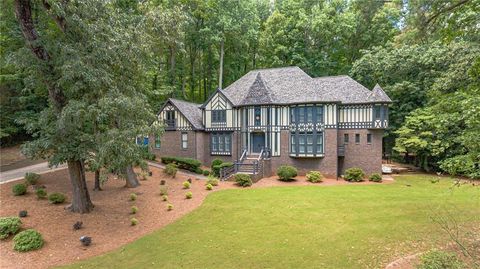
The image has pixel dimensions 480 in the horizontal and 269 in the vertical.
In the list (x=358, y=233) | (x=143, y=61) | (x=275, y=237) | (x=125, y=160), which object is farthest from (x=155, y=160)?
(x=358, y=233)

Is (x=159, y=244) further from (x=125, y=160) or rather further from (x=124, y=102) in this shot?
(x=124, y=102)

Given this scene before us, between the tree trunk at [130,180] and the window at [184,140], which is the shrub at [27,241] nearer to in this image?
the tree trunk at [130,180]

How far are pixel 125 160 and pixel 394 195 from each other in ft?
50.5

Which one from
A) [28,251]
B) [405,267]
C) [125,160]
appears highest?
[125,160]

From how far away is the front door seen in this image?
86.0ft

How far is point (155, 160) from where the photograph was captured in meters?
27.6

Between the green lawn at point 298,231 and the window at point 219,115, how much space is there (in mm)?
10605

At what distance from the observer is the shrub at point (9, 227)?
11961mm

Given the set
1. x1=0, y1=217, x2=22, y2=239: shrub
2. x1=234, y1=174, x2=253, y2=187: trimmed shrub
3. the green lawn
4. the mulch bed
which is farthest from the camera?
x1=234, y1=174, x2=253, y2=187: trimmed shrub

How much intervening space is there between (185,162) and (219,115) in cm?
570

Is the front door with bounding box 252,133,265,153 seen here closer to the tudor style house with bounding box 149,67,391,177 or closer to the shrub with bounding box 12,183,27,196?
the tudor style house with bounding box 149,67,391,177

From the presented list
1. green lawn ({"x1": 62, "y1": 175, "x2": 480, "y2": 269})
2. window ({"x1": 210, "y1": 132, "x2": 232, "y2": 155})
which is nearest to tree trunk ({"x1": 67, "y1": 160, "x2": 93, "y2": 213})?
green lawn ({"x1": 62, "y1": 175, "x2": 480, "y2": 269})

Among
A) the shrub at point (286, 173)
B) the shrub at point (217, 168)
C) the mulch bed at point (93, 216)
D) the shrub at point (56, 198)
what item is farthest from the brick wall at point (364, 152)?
the shrub at point (56, 198)

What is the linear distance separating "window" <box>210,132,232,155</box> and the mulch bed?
659 centimetres
